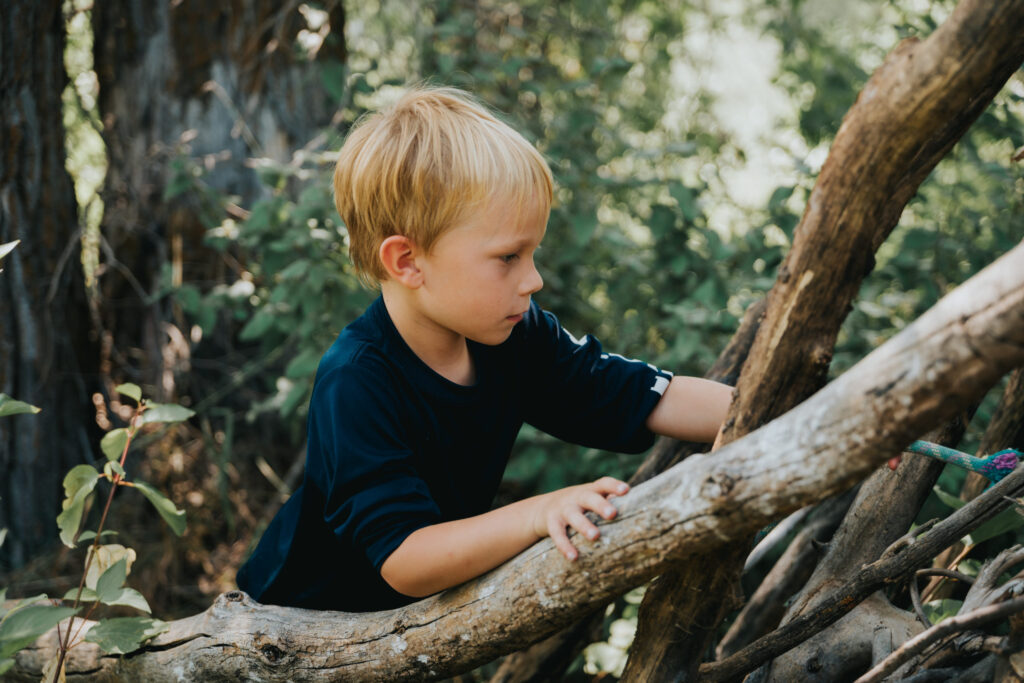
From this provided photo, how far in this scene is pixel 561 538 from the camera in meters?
1.17

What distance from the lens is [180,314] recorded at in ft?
11.1

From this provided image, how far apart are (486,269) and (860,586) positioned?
2.74ft

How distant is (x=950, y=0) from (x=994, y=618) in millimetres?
2772

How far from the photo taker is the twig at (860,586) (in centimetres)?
136

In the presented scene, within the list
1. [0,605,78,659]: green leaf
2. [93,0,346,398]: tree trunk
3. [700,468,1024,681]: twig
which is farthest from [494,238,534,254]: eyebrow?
[93,0,346,398]: tree trunk

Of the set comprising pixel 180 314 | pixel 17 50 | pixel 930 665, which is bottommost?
pixel 180 314

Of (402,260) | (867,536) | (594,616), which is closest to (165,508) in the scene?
(402,260)

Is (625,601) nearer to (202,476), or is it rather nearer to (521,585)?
(521,585)

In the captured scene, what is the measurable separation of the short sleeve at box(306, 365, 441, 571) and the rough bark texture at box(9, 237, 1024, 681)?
5.9 inches

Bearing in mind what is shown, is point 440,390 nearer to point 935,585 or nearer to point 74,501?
point 74,501

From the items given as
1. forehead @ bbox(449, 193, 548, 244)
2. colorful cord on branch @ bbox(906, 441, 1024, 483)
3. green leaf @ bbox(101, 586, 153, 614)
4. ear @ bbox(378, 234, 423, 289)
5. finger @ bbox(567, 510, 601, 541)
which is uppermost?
forehead @ bbox(449, 193, 548, 244)

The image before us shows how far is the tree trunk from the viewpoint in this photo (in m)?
3.35

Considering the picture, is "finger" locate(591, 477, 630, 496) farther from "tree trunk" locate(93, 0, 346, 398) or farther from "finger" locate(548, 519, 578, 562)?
"tree trunk" locate(93, 0, 346, 398)

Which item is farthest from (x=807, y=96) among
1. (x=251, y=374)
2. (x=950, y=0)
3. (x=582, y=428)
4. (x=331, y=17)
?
(x=582, y=428)
